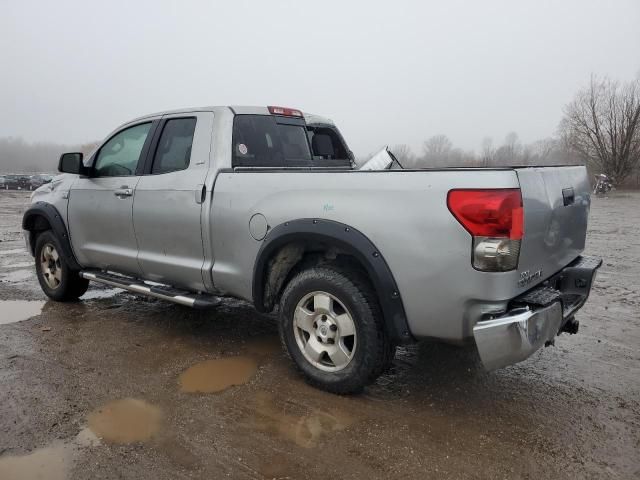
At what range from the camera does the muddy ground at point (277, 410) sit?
8.46 ft

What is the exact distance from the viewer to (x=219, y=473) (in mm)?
2504

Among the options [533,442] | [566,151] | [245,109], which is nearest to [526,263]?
[533,442]

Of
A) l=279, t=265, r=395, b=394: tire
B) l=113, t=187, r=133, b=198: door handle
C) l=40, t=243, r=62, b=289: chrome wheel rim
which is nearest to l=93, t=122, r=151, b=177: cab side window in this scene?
l=113, t=187, r=133, b=198: door handle

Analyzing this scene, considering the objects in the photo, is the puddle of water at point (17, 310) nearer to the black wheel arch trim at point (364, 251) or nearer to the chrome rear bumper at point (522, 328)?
the black wheel arch trim at point (364, 251)

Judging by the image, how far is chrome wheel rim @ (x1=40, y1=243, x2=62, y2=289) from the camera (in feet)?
18.0

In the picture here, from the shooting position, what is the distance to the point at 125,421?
2.99m

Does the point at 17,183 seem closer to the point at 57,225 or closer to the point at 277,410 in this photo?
the point at 57,225

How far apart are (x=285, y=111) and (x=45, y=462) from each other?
3.28 metres

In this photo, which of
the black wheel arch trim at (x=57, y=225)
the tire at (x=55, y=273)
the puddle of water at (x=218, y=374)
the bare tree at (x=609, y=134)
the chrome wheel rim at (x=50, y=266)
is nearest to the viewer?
the puddle of water at (x=218, y=374)

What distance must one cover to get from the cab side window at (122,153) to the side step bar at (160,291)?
98cm

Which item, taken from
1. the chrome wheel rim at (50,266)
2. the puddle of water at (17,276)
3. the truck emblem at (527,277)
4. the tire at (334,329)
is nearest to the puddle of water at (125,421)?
the tire at (334,329)

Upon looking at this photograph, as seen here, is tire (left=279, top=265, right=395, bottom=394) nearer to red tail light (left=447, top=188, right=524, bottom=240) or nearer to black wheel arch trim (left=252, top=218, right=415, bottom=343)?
black wheel arch trim (left=252, top=218, right=415, bottom=343)

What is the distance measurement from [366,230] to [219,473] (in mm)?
1550

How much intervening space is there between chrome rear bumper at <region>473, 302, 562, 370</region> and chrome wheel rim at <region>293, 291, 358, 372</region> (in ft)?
2.71
